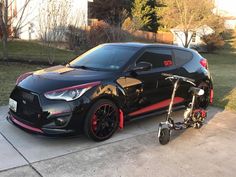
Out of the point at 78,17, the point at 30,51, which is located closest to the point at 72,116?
the point at 78,17

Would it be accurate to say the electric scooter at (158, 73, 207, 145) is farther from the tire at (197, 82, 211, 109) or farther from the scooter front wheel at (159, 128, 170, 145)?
the tire at (197, 82, 211, 109)

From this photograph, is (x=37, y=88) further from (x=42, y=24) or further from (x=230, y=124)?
(x=42, y=24)

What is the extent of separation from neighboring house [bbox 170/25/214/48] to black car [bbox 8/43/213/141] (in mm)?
34224

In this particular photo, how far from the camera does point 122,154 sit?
202 inches

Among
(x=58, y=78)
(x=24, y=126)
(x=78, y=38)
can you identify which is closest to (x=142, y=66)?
(x=58, y=78)

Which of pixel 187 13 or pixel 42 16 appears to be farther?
pixel 187 13

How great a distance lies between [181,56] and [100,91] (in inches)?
96.4

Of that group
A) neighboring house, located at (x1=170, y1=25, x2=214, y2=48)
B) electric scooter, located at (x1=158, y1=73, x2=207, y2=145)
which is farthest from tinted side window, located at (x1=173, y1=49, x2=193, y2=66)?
neighboring house, located at (x1=170, y1=25, x2=214, y2=48)

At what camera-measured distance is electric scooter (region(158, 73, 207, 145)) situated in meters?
5.50

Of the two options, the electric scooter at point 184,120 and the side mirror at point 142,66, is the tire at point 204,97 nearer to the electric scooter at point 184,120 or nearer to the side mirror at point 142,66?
the electric scooter at point 184,120

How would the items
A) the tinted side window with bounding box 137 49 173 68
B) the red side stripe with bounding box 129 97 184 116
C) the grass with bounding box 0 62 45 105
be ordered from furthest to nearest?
1. the grass with bounding box 0 62 45 105
2. the tinted side window with bounding box 137 49 173 68
3. the red side stripe with bounding box 129 97 184 116

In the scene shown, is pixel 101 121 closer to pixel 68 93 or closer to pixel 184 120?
pixel 68 93

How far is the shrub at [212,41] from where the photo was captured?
136 ft

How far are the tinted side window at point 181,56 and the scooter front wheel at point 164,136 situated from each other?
6.50 ft
